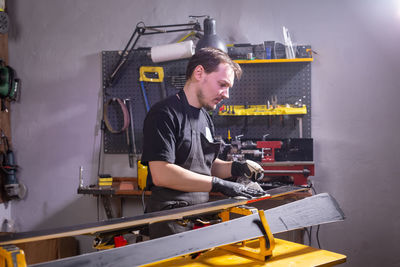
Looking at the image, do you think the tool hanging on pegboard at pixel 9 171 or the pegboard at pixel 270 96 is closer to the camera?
the pegboard at pixel 270 96

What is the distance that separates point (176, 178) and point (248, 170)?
1.39 ft

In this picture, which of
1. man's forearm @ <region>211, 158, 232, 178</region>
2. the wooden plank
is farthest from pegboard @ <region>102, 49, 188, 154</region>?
the wooden plank

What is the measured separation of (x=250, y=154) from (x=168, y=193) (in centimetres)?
116

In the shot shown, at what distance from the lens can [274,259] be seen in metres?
1.28

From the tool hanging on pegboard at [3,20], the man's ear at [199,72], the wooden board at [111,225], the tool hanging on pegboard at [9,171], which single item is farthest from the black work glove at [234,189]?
the tool hanging on pegboard at [3,20]

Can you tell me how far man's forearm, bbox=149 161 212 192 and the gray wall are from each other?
174 cm

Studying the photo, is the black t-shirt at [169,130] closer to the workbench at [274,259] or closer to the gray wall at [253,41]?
the workbench at [274,259]

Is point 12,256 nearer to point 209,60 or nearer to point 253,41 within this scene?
point 209,60

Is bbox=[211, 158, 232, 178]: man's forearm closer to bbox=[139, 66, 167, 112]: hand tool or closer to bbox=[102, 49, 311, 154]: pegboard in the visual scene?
bbox=[102, 49, 311, 154]: pegboard

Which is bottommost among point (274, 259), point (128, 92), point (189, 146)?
point (274, 259)

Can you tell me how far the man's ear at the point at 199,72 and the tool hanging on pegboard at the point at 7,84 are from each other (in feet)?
7.24

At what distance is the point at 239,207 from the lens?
1372 mm

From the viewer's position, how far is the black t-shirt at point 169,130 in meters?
1.60

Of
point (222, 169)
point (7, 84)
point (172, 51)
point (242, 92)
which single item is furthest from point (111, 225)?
point (7, 84)
